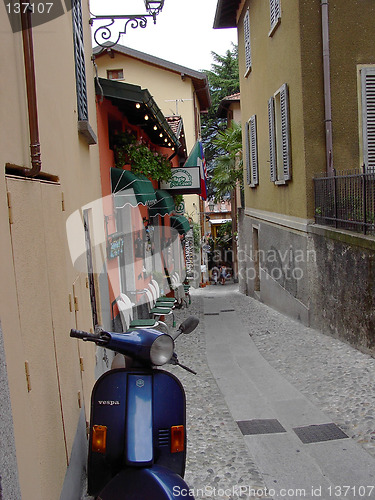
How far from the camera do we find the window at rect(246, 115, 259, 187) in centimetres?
1653

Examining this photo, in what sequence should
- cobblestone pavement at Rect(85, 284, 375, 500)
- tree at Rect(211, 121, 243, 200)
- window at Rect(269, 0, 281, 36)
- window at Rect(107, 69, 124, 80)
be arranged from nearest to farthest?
cobblestone pavement at Rect(85, 284, 375, 500)
window at Rect(269, 0, 281, 36)
tree at Rect(211, 121, 243, 200)
window at Rect(107, 69, 124, 80)

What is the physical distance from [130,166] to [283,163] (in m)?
3.60

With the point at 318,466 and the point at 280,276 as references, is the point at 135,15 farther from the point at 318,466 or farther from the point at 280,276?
the point at 280,276

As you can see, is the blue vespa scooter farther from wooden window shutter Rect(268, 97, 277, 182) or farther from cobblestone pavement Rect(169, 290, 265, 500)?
wooden window shutter Rect(268, 97, 277, 182)

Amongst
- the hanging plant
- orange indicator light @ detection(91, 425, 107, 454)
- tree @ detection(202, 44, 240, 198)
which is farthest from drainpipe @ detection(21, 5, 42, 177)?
tree @ detection(202, 44, 240, 198)

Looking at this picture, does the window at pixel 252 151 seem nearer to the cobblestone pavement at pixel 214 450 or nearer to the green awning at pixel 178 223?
the green awning at pixel 178 223

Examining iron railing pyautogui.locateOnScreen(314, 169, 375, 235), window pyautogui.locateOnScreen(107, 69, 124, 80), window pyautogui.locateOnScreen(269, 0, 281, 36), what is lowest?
iron railing pyautogui.locateOnScreen(314, 169, 375, 235)

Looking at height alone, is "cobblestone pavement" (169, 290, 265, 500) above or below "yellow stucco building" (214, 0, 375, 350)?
below

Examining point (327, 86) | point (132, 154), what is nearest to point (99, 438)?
point (132, 154)

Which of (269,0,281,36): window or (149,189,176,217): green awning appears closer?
(269,0,281,36): window

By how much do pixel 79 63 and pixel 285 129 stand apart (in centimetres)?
627

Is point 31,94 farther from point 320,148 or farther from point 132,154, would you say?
point 320,148

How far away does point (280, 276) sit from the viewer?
13.4 metres

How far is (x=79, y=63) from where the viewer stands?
6.61m
